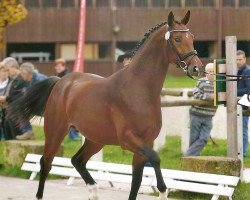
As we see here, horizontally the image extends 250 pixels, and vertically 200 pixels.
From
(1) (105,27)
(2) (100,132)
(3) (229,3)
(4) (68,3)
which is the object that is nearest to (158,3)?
(1) (105,27)

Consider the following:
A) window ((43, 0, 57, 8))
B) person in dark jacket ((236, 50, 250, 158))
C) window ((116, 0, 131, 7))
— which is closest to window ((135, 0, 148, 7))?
window ((116, 0, 131, 7))

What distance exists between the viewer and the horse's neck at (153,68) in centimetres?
894

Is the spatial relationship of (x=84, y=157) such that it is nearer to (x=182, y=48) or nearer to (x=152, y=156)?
(x=152, y=156)

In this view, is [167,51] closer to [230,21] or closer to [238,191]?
[238,191]

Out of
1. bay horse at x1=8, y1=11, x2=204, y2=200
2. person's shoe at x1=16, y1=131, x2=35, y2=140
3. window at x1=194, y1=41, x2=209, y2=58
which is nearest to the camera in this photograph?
bay horse at x1=8, y1=11, x2=204, y2=200

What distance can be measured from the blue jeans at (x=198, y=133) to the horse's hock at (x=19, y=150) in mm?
2210

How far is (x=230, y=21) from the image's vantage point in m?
38.8

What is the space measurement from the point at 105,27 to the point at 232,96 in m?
30.3

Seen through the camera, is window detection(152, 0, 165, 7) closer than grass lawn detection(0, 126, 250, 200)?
No

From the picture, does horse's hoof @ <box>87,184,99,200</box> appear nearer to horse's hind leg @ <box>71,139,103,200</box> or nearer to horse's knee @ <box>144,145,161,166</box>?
horse's hind leg @ <box>71,139,103,200</box>

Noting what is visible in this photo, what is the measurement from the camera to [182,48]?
871 cm

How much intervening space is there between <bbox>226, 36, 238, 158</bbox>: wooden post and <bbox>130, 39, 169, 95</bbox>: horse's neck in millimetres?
1655

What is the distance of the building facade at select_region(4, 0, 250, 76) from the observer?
3906cm

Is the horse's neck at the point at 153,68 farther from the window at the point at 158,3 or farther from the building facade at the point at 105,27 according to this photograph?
the window at the point at 158,3
